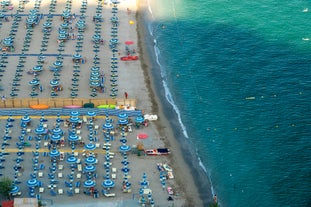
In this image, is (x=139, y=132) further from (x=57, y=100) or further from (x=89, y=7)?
(x=89, y=7)

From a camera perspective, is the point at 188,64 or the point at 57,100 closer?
the point at 57,100

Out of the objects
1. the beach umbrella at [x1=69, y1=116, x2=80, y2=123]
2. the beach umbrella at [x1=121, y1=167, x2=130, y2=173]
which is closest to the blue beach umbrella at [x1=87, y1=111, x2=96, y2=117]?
the beach umbrella at [x1=69, y1=116, x2=80, y2=123]

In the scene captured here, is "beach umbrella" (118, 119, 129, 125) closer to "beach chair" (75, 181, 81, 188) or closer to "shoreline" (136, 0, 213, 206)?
"shoreline" (136, 0, 213, 206)

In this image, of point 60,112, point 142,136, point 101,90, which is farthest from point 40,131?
point 101,90

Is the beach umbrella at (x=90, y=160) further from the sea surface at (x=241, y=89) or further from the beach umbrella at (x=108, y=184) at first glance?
the sea surface at (x=241, y=89)

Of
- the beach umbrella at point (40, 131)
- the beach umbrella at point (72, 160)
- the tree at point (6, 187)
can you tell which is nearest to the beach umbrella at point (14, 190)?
the tree at point (6, 187)

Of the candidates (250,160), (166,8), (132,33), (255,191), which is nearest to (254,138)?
(250,160)
